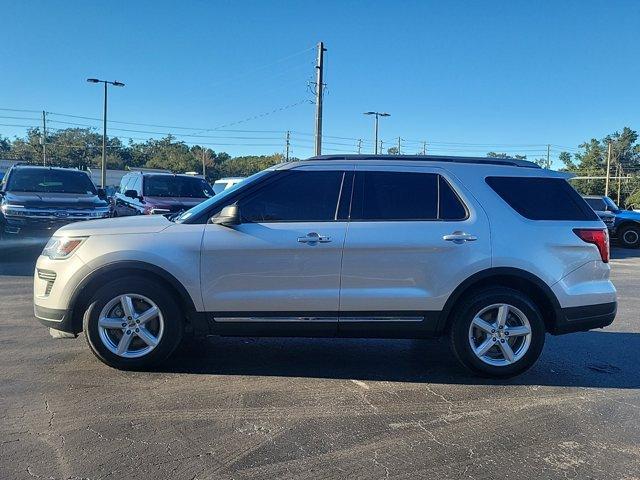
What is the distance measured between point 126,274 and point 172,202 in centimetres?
863

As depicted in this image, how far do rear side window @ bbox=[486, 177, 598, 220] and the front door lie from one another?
1.50 metres

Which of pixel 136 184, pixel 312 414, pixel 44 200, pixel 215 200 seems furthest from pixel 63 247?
pixel 136 184

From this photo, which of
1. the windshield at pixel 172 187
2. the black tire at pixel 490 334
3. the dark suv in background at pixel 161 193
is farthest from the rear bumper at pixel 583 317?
the windshield at pixel 172 187

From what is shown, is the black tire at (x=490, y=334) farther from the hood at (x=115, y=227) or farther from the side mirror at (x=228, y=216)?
the hood at (x=115, y=227)

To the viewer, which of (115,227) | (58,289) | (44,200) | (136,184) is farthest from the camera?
(136,184)

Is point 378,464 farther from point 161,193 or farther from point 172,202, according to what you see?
point 161,193

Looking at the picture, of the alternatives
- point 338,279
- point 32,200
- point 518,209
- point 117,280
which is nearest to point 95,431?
point 117,280

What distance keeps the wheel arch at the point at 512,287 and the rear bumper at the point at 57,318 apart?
3149 millimetres

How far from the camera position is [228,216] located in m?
4.55

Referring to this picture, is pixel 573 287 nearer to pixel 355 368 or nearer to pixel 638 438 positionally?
pixel 638 438

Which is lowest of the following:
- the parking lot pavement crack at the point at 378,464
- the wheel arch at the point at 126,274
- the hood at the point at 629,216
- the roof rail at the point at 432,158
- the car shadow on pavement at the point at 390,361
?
the parking lot pavement crack at the point at 378,464

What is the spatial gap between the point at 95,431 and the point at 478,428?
8.48 feet

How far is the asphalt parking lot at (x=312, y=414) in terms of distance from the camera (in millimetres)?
3295

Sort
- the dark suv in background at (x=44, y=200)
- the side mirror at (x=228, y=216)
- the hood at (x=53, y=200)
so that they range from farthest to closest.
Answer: the hood at (x=53, y=200) < the dark suv in background at (x=44, y=200) < the side mirror at (x=228, y=216)
